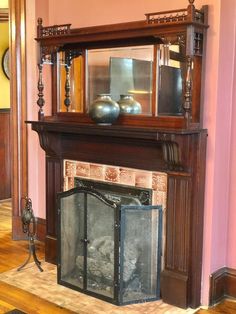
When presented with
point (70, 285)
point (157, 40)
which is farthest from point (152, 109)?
point (70, 285)

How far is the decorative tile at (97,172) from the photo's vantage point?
11.2 feet

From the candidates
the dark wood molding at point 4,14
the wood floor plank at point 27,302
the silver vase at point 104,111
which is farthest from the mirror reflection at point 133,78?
the dark wood molding at point 4,14

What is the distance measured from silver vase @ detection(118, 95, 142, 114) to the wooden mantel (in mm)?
194

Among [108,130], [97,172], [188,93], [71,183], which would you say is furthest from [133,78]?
[71,183]

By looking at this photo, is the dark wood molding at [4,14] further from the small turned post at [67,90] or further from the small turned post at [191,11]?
the small turned post at [191,11]

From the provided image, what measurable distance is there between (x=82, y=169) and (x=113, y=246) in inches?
29.1

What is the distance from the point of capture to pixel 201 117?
292 cm

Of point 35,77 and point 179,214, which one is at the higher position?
point 35,77

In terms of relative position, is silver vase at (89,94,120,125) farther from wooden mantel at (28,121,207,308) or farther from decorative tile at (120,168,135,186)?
decorative tile at (120,168,135,186)

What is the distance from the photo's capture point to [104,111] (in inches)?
121

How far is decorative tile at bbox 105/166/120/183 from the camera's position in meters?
3.31

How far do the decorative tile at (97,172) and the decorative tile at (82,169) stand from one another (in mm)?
43

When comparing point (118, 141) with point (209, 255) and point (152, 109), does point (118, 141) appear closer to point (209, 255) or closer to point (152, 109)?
point (152, 109)

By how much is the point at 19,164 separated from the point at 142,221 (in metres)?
1.69
